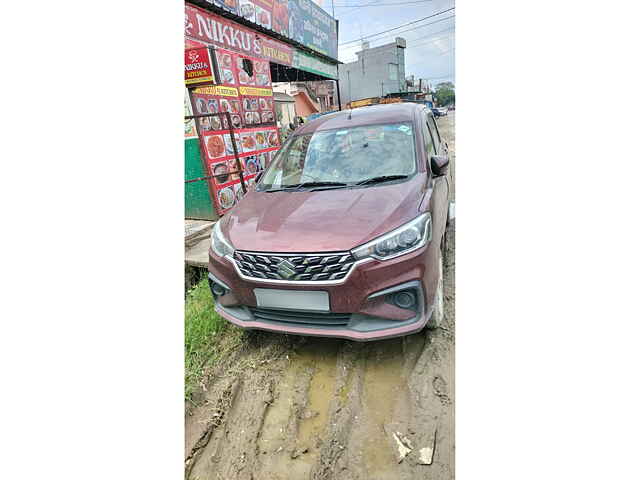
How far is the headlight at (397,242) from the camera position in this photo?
188 cm

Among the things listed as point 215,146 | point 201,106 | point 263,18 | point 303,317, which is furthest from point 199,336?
point 263,18

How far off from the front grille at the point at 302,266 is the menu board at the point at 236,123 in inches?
128

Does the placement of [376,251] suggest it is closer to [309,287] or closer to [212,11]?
[309,287]

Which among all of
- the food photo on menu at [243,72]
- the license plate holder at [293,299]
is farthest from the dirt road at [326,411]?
the food photo on menu at [243,72]

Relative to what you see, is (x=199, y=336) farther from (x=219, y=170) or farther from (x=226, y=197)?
(x=219, y=170)

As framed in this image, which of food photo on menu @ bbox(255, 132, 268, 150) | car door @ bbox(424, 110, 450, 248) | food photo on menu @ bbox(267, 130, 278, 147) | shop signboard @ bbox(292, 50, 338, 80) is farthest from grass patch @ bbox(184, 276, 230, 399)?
shop signboard @ bbox(292, 50, 338, 80)

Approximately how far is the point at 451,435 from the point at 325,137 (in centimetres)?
235

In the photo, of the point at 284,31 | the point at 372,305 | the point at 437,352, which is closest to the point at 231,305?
the point at 372,305

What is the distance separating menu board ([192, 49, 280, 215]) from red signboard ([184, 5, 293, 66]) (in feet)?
0.56

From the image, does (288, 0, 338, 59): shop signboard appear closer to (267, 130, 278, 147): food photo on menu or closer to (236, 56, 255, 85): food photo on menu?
(236, 56, 255, 85): food photo on menu

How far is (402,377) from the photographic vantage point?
6.63 ft

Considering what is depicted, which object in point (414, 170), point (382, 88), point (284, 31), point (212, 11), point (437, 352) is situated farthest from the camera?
point (284, 31)

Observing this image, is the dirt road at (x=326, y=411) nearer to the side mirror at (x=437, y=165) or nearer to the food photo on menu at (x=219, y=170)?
→ the side mirror at (x=437, y=165)
